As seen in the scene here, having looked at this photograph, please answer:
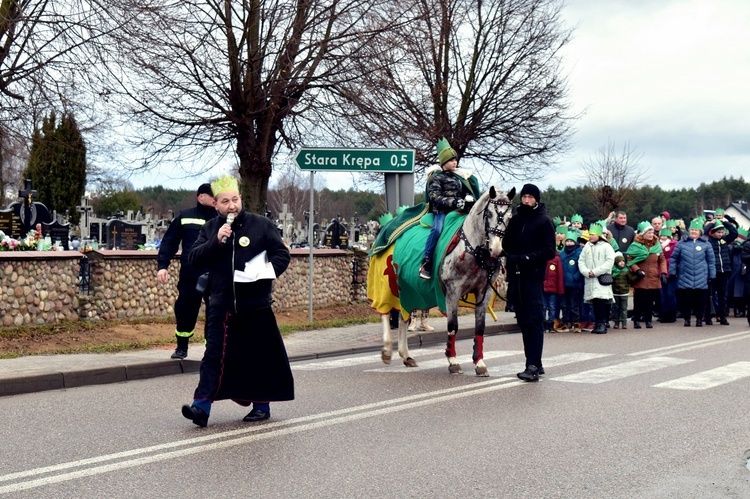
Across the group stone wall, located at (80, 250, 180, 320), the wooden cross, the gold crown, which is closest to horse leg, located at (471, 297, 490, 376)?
the gold crown

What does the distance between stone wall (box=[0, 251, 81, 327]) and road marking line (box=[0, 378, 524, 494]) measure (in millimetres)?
7881

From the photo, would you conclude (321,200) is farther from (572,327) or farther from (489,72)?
(572,327)

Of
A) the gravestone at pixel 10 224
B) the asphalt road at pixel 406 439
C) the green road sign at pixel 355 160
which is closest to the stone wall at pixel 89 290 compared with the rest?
the green road sign at pixel 355 160

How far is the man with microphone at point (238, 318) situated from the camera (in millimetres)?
7906

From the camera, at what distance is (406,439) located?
24.3 feet

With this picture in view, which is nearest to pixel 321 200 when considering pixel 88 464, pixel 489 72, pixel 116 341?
pixel 489 72

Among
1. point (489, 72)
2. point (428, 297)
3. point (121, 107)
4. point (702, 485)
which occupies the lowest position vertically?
point (702, 485)

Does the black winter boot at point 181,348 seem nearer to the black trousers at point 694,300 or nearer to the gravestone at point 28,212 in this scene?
the black trousers at point 694,300

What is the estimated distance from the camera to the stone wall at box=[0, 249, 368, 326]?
590 inches

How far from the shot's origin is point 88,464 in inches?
257

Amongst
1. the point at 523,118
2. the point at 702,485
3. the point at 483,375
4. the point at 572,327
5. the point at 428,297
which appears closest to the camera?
the point at 702,485

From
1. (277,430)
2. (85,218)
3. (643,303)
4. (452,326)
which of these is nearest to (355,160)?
(452,326)

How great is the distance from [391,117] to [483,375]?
11.9 m

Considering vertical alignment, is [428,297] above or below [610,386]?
above
